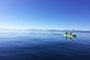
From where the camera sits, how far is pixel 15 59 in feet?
68.2

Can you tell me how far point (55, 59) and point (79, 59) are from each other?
4.57 meters

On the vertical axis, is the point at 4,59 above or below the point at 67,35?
below

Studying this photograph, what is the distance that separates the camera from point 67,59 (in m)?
Answer: 21.2

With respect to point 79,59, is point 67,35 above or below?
above

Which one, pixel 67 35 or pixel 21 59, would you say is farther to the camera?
pixel 67 35

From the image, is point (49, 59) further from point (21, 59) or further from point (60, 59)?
point (21, 59)

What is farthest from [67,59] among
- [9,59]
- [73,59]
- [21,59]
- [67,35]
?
[67,35]

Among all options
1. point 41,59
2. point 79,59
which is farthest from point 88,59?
point 41,59

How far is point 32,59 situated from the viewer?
20.9 m

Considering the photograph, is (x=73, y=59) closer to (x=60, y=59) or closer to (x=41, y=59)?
(x=60, y=59)

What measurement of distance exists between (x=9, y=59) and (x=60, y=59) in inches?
373

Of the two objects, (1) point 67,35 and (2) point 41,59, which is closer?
(2) point 41,59

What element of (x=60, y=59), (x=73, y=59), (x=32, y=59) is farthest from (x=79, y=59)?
(x=32, y=59)

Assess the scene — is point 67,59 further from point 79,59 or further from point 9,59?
point 9,59
